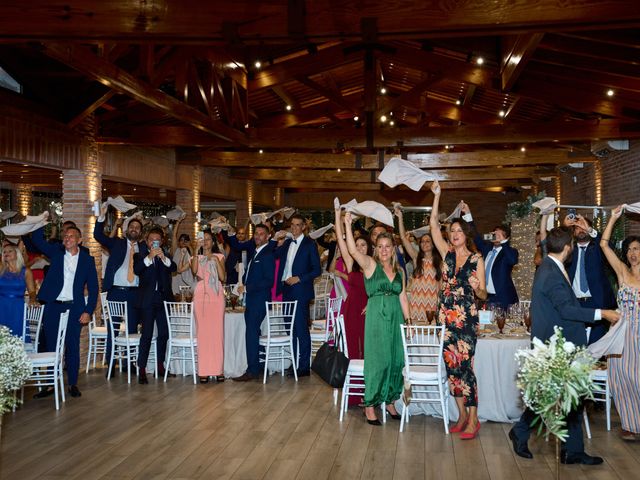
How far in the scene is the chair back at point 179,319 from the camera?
8133 mm

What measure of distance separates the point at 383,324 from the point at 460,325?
0.68 m

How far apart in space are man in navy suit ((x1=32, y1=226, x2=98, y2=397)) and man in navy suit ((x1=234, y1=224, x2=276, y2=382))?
1713 mm

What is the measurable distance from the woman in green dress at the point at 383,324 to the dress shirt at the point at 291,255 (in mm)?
2400

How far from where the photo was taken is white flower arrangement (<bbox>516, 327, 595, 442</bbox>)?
10.2 feet

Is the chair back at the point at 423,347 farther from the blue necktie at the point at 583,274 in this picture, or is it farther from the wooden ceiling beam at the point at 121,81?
the wooden ceiling beam at the point at 121,81

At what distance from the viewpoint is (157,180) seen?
1351 cm

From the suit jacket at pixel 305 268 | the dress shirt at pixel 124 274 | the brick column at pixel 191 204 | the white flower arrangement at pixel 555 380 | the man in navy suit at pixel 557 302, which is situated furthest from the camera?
the brick column at pixel 191 204

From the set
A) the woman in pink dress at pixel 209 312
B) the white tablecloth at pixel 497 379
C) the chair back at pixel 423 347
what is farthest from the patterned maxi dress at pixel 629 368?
the woman in pink dress at pixel 209 312

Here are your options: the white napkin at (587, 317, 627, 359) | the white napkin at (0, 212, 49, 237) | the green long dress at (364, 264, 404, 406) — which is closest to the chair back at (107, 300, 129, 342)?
the white napkin at (0, 212, 49, 237)

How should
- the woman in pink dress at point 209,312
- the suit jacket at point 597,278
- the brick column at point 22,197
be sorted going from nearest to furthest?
the suit jacket at point 597,278, the woman in pink dress at point 209,312, the brick column at point 22,197

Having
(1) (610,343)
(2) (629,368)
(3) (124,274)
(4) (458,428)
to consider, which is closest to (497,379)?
(4) (458,428)

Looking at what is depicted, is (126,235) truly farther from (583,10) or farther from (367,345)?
(583,10)

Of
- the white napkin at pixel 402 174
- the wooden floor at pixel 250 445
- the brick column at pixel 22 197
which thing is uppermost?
the brick column at pixel 22 197

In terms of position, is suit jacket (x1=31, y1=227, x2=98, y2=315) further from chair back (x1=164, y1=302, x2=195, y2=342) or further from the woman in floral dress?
the woman in floral dress
